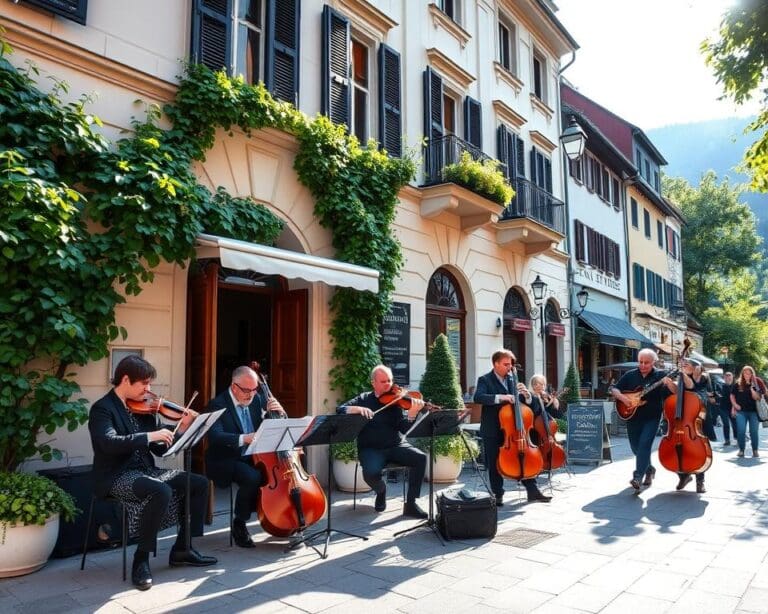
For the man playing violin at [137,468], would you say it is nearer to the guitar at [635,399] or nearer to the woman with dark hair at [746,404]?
the guitar at [635,399]

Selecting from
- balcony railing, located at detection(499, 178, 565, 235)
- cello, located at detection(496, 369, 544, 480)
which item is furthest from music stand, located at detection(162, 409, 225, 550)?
balcony railing, located at detection(499, 178, 565, 235)

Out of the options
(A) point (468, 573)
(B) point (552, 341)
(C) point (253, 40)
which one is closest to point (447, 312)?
(B) point (552, 341)

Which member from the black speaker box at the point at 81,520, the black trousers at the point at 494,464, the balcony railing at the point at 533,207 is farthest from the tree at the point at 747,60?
the black speaker box at the point at 81,520

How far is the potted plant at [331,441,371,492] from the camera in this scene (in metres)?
7.88

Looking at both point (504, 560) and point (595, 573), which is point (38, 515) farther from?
point (595, 573)

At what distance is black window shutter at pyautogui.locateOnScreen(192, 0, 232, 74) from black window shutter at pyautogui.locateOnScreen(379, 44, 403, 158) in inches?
122

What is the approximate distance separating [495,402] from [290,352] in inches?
130

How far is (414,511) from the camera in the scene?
257 inches

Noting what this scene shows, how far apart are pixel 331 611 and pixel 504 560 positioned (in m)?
1.68

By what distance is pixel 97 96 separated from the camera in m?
6.38

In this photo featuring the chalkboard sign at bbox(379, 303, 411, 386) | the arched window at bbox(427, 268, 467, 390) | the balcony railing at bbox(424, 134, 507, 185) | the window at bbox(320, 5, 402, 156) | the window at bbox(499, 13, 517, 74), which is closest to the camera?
the window at bbox(320, 5, 402, 156)

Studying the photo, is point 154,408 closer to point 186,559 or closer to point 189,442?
point 189,442

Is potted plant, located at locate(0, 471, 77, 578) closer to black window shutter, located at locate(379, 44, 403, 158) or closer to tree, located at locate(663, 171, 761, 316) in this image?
black window shutter, located at locate(379, 44, 403, 158)

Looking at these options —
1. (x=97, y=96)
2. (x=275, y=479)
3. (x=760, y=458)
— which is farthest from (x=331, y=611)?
(x=760, y=458)
